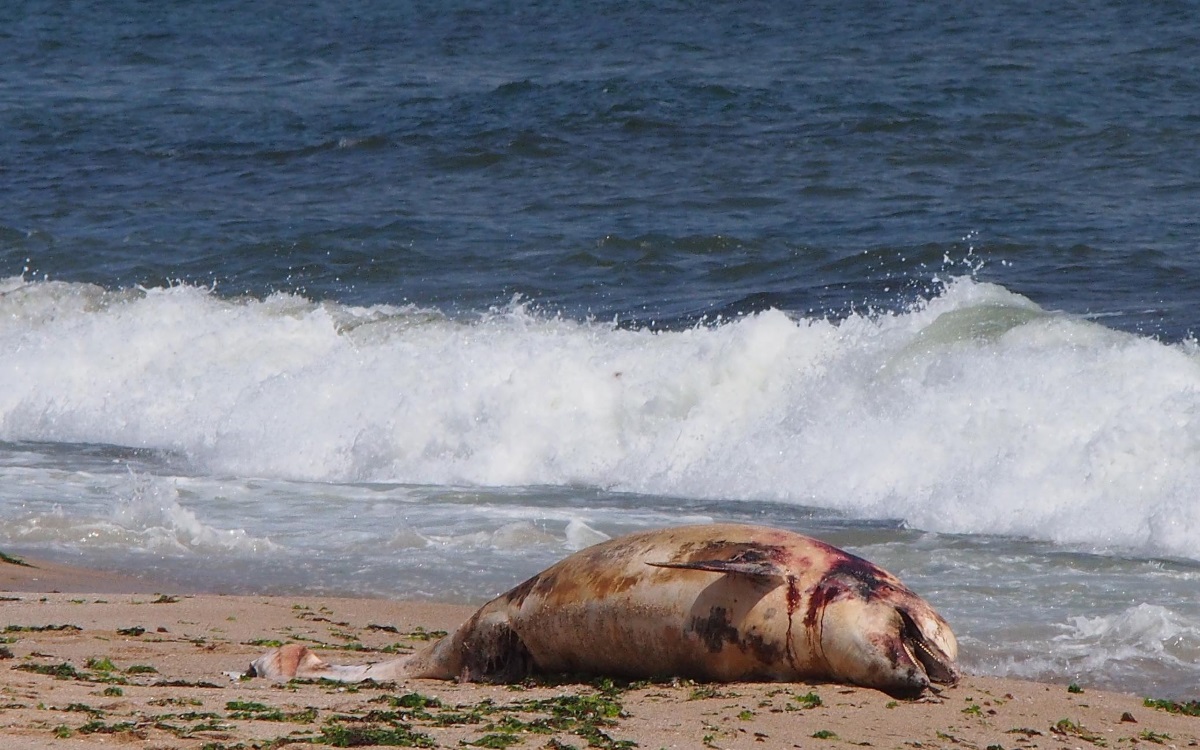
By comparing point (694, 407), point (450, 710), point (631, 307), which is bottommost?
point (450, 710)

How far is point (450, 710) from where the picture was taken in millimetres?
4508

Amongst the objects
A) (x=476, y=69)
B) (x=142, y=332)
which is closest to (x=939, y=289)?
(x=142, y=332)

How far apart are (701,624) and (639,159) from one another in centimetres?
1370

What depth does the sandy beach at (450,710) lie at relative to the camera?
397 cm

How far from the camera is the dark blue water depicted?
1405 centimetres

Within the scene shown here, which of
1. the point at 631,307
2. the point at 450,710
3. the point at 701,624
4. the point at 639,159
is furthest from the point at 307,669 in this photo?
the point at 639,159

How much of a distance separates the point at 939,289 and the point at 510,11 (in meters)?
15.3

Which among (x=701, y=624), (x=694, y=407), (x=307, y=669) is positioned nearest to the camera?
(x=701, y=624)

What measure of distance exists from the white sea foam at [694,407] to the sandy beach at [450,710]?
2.63 meters

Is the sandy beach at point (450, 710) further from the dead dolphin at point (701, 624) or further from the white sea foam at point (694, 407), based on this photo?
the white sea foam at point (694, 407)

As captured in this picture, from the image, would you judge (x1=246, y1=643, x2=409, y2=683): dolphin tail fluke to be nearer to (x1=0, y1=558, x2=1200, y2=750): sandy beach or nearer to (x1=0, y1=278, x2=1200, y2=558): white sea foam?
(x1=0, y1=558, x2=1200, y2=750): sandy beach

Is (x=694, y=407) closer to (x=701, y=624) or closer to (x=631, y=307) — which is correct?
(x=631, y=307)

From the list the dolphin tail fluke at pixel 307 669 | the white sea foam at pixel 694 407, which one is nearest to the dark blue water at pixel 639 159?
the white sea foam at pixel 694 407

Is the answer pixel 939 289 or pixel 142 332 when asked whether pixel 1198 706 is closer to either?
pixel 939 289
